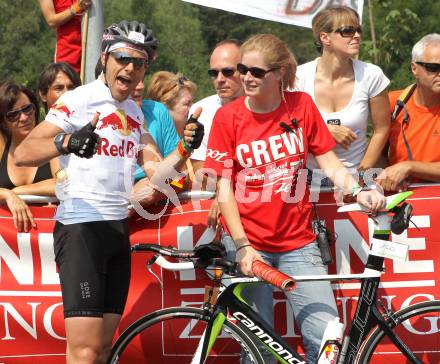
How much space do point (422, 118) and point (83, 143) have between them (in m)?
2.38

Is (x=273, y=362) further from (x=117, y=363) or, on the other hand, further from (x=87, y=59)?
(x=87, y=59)

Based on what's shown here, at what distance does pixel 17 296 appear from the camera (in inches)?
233

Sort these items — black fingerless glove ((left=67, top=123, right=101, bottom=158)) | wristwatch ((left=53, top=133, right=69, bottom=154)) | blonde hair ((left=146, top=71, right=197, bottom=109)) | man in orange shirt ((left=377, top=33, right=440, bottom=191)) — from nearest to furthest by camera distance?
black fingerless glove ((left=67, top=123, right=101, bottom=158)), wristwatch ((left=53, top=133, right=69, bottom=154)), man in orange shirt ((left=377, top=33, right=440, bottom=191)), blonde hair ((left=146, top=71, right=197, bottom=109))

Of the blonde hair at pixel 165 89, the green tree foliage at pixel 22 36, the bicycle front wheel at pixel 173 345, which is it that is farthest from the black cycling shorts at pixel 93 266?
the green tree foliage at pixel 22 36

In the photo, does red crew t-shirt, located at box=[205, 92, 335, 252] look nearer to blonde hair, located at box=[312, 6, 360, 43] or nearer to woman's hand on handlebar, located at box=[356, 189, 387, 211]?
woman's hand on handlebar, located at box=[356, 189, 387, 211]

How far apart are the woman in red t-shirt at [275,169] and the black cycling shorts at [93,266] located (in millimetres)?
659

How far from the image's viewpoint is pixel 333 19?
5941 mm

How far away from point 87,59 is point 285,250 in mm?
2980

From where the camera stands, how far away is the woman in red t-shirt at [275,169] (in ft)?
16.4

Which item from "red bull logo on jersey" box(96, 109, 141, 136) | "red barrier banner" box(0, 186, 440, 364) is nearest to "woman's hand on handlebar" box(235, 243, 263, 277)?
"red barrier banner" box(0, 186, 440, 364)

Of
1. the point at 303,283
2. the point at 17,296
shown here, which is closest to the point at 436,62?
→ the point at 303,283

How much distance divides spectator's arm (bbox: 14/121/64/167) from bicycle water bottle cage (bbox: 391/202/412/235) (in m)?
1.83

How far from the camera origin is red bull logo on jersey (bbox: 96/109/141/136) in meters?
5.09

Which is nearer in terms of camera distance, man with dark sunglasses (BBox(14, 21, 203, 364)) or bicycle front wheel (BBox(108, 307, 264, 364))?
man with dark sunglasses (BBox(14, 21, 203, 364))
